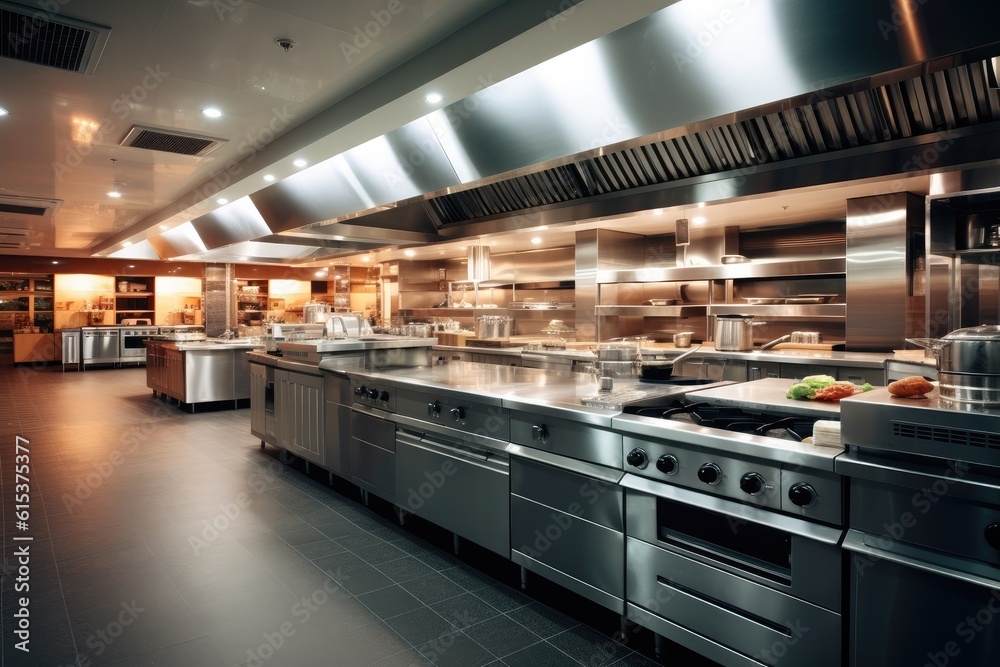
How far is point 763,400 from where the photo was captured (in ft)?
8.33

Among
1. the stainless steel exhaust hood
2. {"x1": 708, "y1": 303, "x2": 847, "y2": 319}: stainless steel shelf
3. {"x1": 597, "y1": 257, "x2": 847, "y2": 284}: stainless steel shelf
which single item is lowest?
{"x1": 708, "y1": 303, "x2": 847, "y2": 319}: stainless steel shelf

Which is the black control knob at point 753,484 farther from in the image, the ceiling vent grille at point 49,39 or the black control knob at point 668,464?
the ceiling vent grille at point 49,39

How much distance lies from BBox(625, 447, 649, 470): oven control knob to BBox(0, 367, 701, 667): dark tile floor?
2.53ft

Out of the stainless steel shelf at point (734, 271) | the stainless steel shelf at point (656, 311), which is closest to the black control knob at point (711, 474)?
the stainless steel shelf at point (734, 271)

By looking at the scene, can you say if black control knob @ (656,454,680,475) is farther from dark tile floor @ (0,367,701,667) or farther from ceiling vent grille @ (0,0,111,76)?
ceiling vent grille @ (0,0,111,76)

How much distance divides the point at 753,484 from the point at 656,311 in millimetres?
4648

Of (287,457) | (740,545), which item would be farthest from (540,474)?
(287,457)

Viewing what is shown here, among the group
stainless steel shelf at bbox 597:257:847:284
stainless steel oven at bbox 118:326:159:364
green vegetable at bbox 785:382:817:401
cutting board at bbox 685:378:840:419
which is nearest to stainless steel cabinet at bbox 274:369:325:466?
cutting board at bbox 685:378:840:419

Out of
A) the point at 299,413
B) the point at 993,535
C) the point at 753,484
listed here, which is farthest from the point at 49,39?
the point at 993,535

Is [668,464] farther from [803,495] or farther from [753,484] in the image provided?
[803,495]

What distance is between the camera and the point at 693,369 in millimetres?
5332

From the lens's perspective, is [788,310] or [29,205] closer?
[788,310]

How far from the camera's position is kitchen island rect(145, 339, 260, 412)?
8.33 meters

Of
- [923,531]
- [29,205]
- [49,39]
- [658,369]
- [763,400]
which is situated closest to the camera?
[923,531]
